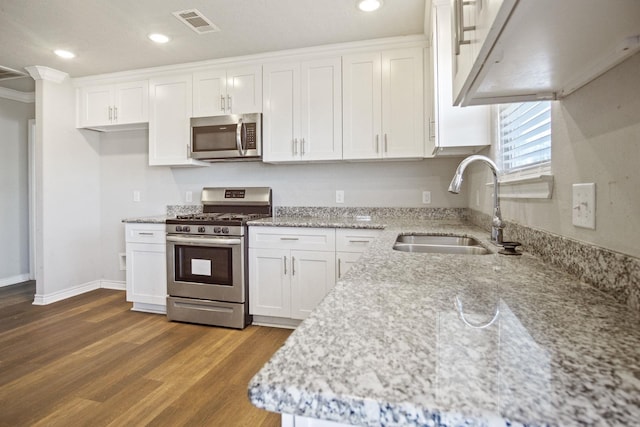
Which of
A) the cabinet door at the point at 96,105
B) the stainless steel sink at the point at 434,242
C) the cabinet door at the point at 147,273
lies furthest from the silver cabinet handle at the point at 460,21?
the cabinet door at the point at 96,105

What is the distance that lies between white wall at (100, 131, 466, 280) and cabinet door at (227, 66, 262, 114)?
1.84ft

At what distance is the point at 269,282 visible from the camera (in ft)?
9.00

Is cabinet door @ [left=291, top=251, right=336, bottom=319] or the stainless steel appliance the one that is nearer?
cabinet door @ [left=291, top=251, right=336, bottom=319]

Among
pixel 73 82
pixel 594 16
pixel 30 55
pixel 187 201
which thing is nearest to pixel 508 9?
pixel 594 16

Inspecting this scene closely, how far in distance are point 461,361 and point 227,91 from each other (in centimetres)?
305

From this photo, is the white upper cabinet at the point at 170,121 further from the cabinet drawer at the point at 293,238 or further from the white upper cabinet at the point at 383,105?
the white upper cabinet at the point at 383,105

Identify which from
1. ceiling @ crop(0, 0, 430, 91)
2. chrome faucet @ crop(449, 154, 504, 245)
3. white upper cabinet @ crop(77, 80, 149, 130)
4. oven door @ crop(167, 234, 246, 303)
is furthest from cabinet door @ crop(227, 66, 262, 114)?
chrome faucet @ crop(449, 154, 504, 245)

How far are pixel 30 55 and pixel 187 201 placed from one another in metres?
1.79

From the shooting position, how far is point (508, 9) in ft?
1.69

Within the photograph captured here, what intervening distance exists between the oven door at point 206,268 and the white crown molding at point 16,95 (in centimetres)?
297

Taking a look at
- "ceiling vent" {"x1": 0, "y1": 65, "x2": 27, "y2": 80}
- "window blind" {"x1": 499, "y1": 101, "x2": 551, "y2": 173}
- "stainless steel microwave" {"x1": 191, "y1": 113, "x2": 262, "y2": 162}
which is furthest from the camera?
"ceiling vent" {"x1": 0, "y1": 65, "x2": 27, "y2": 80}

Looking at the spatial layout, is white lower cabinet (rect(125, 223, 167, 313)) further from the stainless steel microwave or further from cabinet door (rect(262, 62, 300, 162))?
cabinet door (rect(262, 62, 300, 162))

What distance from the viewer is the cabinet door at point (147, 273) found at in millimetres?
3039

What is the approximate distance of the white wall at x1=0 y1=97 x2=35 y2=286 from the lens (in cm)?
396
